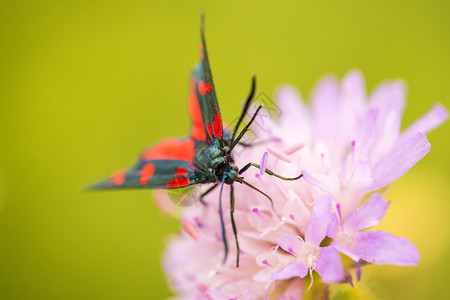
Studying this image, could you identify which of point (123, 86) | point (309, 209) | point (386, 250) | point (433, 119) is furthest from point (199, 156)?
point (123, 86)

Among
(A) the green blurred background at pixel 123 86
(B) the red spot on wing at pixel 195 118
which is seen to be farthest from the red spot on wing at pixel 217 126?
(A) the green blurred background at pixel 123 86

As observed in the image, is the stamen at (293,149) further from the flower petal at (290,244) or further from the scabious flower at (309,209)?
the flower petal at (290,244)

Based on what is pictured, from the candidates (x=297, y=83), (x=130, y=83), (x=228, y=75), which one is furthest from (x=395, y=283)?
(x=130, y=83)

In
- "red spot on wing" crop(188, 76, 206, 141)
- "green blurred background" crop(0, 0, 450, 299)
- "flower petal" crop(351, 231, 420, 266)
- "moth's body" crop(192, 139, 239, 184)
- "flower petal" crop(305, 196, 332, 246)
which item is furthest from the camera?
"green blurred background" crop(0, 0, 450, 299)

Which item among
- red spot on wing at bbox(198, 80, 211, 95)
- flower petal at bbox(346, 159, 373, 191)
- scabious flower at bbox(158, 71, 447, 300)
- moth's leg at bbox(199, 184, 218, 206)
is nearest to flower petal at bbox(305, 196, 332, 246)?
scabious flower at bbox(158, 71, 447, 300)

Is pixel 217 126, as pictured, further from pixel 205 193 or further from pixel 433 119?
pixel 433 119

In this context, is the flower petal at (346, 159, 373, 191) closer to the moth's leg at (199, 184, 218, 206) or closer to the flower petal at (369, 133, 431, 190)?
the flower petal at (369, 133, 431, 190)
